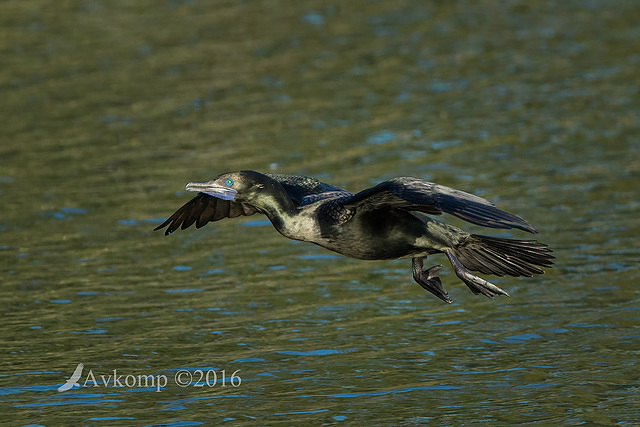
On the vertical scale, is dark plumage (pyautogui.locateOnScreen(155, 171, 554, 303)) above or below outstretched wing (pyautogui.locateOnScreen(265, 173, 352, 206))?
below

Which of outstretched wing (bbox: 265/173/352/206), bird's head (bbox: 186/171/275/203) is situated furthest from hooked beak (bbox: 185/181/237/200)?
outstretched wing (bbox: 265/173/352/206)

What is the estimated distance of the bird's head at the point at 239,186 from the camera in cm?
773

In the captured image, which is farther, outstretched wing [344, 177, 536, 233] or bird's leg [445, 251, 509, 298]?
bird's leg [445, 251, 509, 298]

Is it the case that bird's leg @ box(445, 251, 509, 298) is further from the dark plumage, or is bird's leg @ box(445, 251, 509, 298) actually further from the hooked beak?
the hooked beak

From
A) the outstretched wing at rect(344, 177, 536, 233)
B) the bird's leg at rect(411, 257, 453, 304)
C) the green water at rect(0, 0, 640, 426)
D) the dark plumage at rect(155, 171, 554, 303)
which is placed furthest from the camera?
the green water at rect(0, 0, 640, 426)

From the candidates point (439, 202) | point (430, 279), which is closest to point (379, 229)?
point (430, 279)

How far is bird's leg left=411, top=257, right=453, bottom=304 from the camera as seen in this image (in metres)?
8.30

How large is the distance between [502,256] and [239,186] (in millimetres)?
1938

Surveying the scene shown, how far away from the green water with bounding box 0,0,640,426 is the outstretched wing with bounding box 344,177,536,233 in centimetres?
169

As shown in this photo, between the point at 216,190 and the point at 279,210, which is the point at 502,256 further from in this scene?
the point at 216,190

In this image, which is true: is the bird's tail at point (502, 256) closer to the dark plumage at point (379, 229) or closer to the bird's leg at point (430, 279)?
the dark plumage at point (379, 229)

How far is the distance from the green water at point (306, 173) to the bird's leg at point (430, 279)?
0.77 metres

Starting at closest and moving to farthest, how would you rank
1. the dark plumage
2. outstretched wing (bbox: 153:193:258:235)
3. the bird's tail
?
the dark plumage → the bird's tail → outstretched wing (bbox: 153:193:258:235)

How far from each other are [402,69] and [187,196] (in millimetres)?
6891
